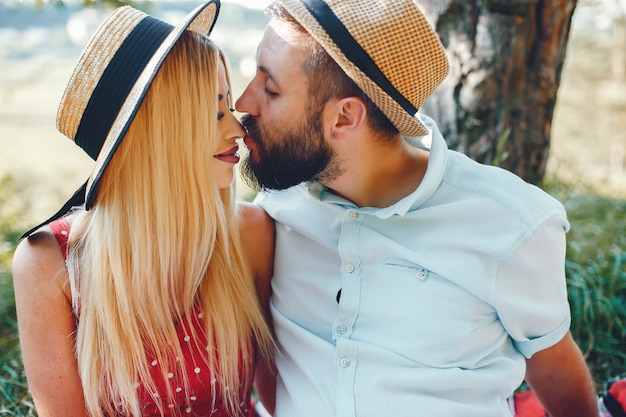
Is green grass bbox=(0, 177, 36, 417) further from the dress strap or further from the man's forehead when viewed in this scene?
the man's forehead

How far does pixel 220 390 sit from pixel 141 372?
262 millimetres

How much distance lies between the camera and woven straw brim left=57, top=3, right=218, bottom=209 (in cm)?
163

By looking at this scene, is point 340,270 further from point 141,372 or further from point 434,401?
point 141,372

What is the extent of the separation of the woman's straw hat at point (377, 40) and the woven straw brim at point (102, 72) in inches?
13.8

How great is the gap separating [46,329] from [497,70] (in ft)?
7.10

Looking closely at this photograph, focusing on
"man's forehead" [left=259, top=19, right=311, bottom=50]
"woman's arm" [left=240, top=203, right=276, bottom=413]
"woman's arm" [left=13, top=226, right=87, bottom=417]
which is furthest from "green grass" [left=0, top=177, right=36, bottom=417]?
"man's forehead" [left=259, top=19, right=311, bottom=50]

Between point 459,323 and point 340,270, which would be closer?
point 459,323

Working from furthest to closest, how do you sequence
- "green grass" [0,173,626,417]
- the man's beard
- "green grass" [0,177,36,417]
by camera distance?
"green grass" [0,173,626,417] < "green grass" [0,177,36,417] < the man's beard

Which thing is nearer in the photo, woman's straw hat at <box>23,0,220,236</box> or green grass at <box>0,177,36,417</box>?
woman's straw hat at <box>23,0,220,236</box>

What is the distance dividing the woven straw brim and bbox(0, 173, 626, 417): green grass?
1312 millimetres

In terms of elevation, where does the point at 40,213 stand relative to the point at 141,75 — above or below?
below

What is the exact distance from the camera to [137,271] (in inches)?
74.5

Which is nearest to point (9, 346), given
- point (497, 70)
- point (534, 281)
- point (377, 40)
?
point (377, 40)

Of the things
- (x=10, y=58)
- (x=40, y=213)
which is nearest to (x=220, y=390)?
(x=40, y=213)
